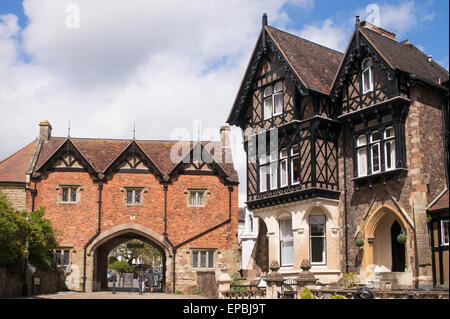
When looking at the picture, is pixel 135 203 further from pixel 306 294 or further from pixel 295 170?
pixel 306 294

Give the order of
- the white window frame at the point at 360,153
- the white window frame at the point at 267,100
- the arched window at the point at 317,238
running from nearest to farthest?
1. the white window frame at the point at 360,153
2. the arched window at the point at 317,238
3. the white window frame at the point at 267,100

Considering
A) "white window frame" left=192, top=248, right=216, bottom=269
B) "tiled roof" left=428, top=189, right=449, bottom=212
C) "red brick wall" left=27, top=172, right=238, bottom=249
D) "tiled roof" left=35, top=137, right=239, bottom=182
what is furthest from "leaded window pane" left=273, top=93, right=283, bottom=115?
"white window frame" left=192, top=248, right=216, bottom=269

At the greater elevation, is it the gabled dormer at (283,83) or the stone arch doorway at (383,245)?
the gabled dormer at (283,83)

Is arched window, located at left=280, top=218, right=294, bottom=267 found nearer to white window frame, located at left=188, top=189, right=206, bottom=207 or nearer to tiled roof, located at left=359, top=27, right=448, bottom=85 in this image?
tiled roof, located at left=359, top=27, right=448, bottom=85

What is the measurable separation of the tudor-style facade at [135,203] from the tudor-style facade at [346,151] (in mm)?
7641

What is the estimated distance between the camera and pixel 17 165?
36.3 meters

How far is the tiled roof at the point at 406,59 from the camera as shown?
22.5 meters

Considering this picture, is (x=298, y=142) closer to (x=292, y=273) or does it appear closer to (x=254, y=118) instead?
(x=254, y=118)

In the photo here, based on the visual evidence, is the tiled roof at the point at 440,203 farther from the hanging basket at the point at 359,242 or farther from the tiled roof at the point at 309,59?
the tiled roof at the point at 309,59

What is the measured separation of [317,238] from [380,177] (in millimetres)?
4244

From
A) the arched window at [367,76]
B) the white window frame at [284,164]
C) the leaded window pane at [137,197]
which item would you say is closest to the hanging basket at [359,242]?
the white window frame at [284,164]

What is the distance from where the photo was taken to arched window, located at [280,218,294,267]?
26.2 metres

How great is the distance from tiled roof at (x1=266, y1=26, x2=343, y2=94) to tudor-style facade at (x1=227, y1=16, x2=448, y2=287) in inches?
2.8

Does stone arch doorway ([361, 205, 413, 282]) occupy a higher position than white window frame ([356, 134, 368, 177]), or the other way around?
white window frame ([356, 134, 368, 177])
